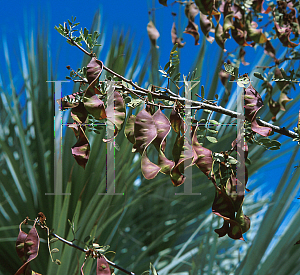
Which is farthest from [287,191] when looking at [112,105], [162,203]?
→ [162,203]

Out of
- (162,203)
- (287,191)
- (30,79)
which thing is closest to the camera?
(287,191)

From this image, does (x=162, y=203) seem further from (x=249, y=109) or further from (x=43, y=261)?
(x=249, y=109)

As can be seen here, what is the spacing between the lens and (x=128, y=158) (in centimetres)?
93

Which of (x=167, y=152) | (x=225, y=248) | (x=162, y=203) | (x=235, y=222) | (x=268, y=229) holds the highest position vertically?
(x=235, y=222)

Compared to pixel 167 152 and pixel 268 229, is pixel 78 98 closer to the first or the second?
pixel 268 229

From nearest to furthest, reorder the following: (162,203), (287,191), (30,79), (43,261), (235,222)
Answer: (235,222)
(287,191)
(43,261)
(30,79)
(162,203)

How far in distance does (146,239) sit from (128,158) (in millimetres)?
482

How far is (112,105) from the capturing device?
34 cm

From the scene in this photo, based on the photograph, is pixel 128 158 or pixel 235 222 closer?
pixel 235 222

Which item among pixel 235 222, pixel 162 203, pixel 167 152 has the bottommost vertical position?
pixel 162 203

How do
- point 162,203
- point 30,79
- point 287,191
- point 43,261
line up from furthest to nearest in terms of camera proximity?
1. point 162,203
2. point 30,79
3. point 43,261
4. point 287,191

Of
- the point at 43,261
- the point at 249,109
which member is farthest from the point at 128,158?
the point at 249,109

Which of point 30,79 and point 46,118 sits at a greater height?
point 30,79

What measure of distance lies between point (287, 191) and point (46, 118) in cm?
95
